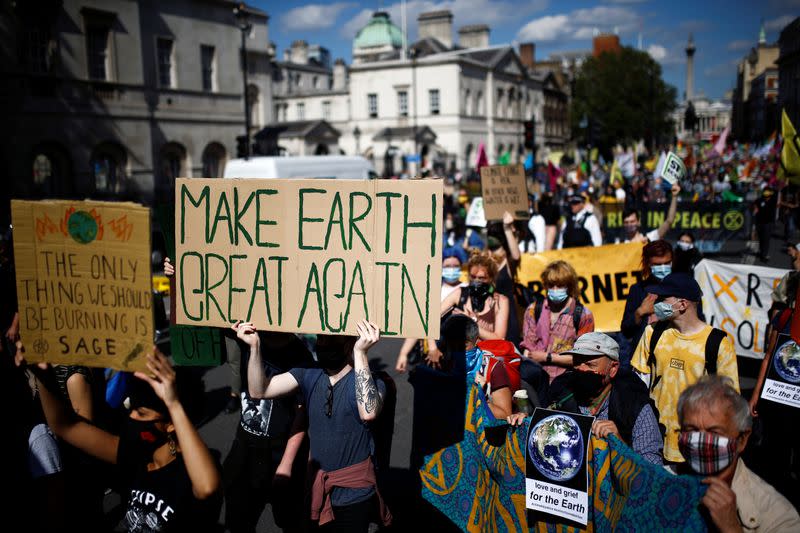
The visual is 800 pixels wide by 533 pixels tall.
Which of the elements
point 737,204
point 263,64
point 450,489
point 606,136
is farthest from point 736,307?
point 606,136

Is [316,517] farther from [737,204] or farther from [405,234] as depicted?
[737,204]

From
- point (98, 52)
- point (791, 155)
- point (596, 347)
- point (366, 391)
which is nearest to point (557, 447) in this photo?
point (596, 347)

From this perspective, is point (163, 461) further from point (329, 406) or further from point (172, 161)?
point (172, 161)

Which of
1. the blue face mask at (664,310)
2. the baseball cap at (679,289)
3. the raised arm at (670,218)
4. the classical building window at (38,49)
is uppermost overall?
the classical building window at (38,49)

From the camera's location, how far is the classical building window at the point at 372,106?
196 ft

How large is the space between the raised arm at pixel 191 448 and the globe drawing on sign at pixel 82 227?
0.85m

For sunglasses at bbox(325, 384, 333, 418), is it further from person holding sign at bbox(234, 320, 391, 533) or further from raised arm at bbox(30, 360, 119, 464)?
raised arm at bbox(30, 360, 119, 464)

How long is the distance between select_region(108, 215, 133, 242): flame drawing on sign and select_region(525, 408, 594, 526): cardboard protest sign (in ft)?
7.07

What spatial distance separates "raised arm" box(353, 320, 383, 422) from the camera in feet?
10.6

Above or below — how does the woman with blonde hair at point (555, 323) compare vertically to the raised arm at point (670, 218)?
below

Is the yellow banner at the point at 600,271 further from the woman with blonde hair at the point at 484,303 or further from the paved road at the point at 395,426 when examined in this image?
the woman with blonde hair at the point at 484,303

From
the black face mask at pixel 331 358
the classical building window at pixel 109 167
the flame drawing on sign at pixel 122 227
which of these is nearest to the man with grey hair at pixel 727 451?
the black face mask at pixel 331 358

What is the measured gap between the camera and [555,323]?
Result: 530 cm

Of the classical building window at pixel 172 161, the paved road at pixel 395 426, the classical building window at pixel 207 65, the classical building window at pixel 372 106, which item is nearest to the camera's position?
the paved road at pixel 395 426
